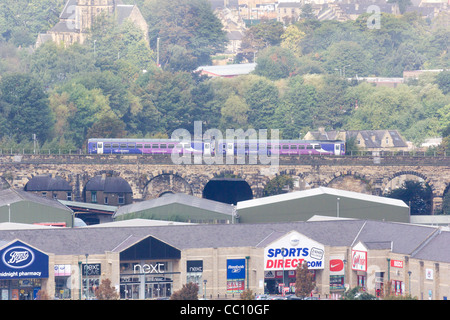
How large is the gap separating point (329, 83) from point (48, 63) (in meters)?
41.4

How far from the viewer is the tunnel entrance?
119125 mm

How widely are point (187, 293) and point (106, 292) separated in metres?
4.55

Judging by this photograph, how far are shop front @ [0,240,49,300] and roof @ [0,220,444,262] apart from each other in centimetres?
149

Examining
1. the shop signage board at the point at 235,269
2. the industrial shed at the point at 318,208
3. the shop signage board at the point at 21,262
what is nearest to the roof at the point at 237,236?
the shop signage board at the point at 235,269

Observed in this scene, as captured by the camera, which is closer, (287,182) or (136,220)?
(136,220)

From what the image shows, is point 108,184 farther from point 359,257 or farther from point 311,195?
point 359,257

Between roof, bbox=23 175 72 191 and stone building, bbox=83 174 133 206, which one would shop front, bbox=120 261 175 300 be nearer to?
roof, bbox=23 175 72 191

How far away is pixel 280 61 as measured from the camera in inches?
7653

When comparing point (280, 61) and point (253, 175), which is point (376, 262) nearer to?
point (253, 175)

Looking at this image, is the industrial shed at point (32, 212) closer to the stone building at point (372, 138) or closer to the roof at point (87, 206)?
the roof at point (87, 206)

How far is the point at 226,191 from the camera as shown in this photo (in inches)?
4710

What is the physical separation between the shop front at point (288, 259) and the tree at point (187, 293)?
19.2 ft

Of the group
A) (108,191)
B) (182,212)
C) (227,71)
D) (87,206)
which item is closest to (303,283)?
(182,212)
